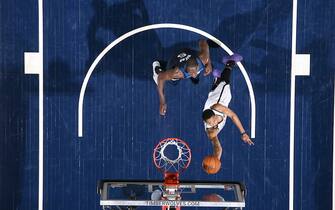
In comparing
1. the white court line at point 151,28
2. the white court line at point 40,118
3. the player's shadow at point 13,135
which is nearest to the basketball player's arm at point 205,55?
the white court line at point 151,28

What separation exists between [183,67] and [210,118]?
121 centimetres

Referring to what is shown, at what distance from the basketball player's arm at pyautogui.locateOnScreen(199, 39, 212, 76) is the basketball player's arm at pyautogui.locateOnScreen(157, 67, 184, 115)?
2.29 ft

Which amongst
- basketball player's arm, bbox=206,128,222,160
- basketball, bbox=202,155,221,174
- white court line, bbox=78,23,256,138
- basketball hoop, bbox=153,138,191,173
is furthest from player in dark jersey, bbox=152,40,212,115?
basketball, bbox=202,155,221,174

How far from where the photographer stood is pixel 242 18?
39.9ft

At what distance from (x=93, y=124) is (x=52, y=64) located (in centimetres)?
160

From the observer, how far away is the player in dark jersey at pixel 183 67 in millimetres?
11523

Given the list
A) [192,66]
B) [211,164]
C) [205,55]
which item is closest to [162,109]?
[192,66]

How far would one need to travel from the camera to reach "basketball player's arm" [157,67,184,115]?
11609 millimetres

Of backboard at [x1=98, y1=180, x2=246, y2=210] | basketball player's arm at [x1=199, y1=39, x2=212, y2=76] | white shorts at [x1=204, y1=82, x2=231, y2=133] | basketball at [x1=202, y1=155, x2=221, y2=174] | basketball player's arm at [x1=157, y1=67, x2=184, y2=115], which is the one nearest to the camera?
backboard at [x1=98, y1=180, x2=246, y2=210]

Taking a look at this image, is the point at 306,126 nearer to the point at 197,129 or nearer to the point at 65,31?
the point at 197,129

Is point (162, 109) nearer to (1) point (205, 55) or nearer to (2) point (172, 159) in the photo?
(2) point (172, 159)

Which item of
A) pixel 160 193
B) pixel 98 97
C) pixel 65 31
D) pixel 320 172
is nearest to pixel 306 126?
pixel 320 172

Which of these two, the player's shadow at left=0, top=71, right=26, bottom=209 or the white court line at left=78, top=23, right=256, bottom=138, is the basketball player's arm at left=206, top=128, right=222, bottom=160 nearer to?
the white court line at left=78, top=23, right=256, bottom=138

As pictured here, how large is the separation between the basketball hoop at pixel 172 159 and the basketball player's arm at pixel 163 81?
0.72 metres
